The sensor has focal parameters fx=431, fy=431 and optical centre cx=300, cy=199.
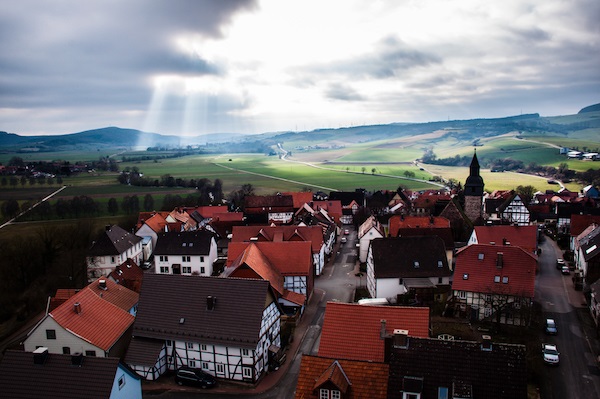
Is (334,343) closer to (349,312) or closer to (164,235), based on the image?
(349,312)

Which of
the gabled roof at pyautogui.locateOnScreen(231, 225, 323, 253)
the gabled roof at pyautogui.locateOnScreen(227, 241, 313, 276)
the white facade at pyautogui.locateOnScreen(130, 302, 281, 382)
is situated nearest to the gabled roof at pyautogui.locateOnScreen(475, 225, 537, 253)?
the gabled roof at pyautogui.locateOnScreen(231, 225, 323, 253)

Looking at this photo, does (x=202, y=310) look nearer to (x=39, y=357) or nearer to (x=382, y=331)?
(x=39, y=357)

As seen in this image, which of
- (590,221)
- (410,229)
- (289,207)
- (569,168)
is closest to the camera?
(410,229)

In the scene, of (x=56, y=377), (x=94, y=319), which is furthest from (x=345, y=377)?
(x=94, y=319)

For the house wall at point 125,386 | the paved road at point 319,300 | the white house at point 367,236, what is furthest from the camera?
the white house at point 367,236


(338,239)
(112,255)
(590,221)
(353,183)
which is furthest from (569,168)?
(112,255)

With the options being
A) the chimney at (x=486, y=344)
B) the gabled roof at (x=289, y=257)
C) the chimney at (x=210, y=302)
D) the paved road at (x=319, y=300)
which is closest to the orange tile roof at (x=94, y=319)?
the paved road at (x=319, y=300)

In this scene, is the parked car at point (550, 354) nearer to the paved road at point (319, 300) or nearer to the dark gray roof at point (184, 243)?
the paved road at point (319, 300)
